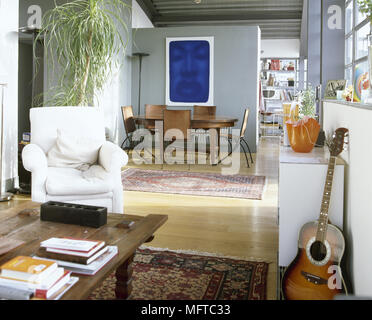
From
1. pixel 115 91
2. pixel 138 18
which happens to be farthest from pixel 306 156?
pixel 138 18

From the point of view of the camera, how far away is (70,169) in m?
3.51

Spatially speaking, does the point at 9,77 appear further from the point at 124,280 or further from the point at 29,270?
the point at 29,270

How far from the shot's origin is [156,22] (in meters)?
11.8

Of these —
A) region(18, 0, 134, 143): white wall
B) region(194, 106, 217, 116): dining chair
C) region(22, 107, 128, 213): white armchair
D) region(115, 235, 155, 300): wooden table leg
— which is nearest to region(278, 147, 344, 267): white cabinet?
region(115, 235, 155, 300): wooden table leg

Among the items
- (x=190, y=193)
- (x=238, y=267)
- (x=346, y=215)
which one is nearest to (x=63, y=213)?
(x=238, y=267)

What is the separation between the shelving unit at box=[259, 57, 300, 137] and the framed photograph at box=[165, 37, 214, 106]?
422 centimetres

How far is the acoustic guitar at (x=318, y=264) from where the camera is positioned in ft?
6.83

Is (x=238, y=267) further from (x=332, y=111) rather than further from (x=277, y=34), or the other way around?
(x=277, y=34)

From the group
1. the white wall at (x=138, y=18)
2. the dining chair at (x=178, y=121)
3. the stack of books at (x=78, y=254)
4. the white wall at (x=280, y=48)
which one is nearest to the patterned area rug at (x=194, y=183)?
the dining chair at (x=178, y=121)

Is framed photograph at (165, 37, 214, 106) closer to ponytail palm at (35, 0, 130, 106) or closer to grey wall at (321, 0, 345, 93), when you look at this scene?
grey wall at (321, 0, 345, 93)

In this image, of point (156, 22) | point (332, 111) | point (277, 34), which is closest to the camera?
point (332, 111)

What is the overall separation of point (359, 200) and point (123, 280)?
4.16ft

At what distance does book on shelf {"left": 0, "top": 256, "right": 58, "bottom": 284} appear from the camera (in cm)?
129
